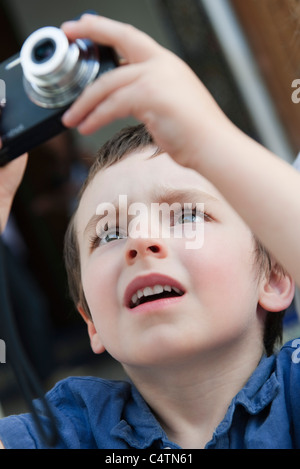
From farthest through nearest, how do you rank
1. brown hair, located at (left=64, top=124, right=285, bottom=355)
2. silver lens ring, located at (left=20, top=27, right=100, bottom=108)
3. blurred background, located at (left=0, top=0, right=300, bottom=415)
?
blurred background, located at (left=0, top=0, right=300, bottom=415), brown hair, located at (left=64, top=124, right=285, bottom=355), silver lens ring, located at (left=20, top=27, right=100, bottom=108)

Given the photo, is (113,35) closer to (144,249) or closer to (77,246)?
(144,249)

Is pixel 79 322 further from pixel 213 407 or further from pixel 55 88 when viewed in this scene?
pixel 55 88

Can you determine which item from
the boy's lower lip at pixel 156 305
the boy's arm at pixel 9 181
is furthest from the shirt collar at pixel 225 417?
the boy's arm at pixel 9 181

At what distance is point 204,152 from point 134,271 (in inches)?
5.7

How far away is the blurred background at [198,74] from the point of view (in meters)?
1.38

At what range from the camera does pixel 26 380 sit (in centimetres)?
49

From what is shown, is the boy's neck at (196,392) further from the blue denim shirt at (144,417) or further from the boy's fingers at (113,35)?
the boy's fingers at (113,35)

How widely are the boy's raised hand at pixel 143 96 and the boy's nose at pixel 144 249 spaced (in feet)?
0.35

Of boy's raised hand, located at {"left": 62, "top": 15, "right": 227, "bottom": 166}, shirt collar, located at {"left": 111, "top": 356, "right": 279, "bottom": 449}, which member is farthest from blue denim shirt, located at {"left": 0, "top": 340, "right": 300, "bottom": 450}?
boy's raised hand, located at {"left": 62, "top": 15, "right": 227, "bottom": 166}

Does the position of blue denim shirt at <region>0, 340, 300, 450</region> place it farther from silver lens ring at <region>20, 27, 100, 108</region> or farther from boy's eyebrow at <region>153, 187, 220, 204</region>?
silver lens ring at <region>20, 27, 100, 108</region>

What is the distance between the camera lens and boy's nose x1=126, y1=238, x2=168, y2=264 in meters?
0.57

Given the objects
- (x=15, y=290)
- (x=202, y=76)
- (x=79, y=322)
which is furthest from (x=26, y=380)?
(x=79, y=322)

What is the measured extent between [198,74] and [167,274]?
1128mm

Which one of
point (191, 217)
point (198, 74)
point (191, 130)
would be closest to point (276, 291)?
point (191, 217)
